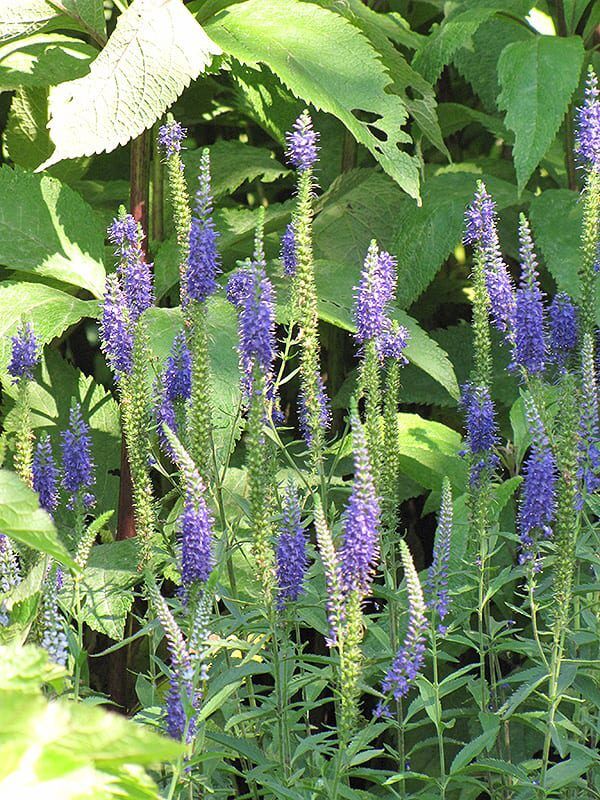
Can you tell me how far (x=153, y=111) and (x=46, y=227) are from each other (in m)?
0.70

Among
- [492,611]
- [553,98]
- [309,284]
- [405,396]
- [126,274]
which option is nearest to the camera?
[309,284]

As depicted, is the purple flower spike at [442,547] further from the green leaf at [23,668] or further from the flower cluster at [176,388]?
the green leaf at [23,668]

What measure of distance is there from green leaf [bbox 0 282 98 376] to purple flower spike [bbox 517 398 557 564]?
4.47ft

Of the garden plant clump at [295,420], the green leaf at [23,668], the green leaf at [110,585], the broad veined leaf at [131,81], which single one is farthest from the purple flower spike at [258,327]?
the green leaf at [23,668]

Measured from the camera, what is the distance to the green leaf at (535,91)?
115 inches

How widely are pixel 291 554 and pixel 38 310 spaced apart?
52.4 inches

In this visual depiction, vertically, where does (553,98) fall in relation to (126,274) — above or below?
above

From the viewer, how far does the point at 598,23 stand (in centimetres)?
356

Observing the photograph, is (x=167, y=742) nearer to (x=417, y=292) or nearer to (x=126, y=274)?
(x=126, y=274)

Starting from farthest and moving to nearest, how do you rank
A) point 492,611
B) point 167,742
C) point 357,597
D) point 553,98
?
point 492,611, point 553,98, point 357,597, point 167,742

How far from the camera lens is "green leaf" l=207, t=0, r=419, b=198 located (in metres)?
2.73

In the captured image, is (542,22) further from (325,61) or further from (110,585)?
(110,585)

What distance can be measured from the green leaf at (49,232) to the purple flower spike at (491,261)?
1267 mm

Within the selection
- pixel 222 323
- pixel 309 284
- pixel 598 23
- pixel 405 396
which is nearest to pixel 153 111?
pixel 222 323
